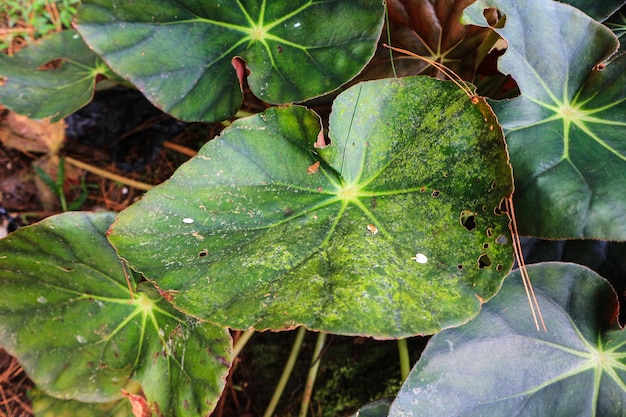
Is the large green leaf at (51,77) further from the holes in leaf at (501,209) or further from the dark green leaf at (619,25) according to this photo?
the dark green leaf at (619,25)

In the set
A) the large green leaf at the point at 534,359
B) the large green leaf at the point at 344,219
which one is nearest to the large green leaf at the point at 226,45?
the large green leaf at the point at 344,219

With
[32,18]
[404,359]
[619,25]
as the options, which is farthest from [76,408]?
[619,25]

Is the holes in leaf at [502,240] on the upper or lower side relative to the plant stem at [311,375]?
upper

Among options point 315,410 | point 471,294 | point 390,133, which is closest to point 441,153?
point 390,133

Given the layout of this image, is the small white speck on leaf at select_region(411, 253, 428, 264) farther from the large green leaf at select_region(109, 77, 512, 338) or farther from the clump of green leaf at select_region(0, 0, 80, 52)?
the clump of green leaf at select_region(0, 0, 80, 52)

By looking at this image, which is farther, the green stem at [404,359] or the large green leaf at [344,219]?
the green stem at [404,359]

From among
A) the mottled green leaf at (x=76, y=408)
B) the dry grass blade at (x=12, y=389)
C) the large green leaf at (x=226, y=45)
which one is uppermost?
the large green leaf at (x=226, y=45)
